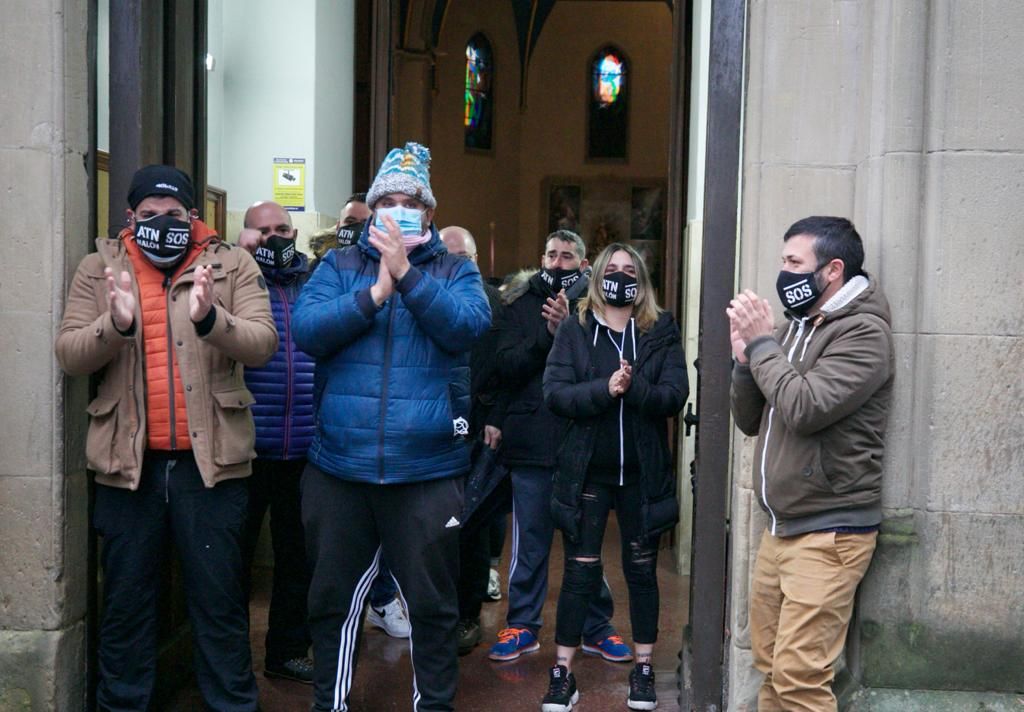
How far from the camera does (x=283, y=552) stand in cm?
506

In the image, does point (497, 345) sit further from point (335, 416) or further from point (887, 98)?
point (887, 98)

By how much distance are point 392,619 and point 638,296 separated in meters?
2.05

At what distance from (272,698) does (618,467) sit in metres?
1.66

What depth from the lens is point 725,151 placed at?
14.0 ft

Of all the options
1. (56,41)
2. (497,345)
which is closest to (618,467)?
(497,345)

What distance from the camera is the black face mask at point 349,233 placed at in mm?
5426

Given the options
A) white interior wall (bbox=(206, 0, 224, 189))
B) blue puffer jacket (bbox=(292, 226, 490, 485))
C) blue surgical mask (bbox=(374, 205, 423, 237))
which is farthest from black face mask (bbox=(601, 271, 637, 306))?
white interior wall (bbox=(206, 0, 224, 189))

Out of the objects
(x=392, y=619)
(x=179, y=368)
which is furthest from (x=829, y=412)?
(x=392, y=619)

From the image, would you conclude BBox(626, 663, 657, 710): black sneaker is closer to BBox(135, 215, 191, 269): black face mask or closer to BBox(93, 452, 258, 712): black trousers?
BBox(93, 452, 258, 712): black trousers

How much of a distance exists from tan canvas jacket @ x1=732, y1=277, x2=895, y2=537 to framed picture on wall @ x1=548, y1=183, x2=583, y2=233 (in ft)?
52.3

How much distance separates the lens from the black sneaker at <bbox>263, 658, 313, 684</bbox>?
503cm

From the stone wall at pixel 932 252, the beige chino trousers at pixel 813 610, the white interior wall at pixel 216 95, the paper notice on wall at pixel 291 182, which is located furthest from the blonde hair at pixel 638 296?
the white interior wall at pixel 216 95

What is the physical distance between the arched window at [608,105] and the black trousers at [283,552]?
1575 cm

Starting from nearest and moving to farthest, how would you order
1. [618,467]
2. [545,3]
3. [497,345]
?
1. [618,467]
2. [497,345]
3. [545,3]
